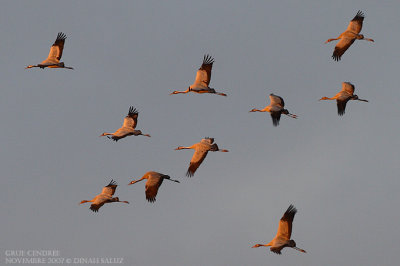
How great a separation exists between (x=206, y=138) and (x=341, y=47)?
6714mm

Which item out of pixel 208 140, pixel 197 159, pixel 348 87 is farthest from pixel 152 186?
pixel 348 87

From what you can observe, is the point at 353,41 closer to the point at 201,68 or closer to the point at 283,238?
the point at 201,68

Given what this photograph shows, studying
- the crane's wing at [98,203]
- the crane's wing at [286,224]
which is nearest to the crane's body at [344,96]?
the crane's wing at [286,224]

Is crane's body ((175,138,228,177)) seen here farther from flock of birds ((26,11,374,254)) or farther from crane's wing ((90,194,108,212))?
crane's wing ((90,194,108,212))

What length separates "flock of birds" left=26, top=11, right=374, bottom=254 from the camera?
3866 cm

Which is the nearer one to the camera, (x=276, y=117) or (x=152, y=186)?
(x=152, y=186)

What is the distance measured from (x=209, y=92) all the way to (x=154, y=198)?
4.87 m

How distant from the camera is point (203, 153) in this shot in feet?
137

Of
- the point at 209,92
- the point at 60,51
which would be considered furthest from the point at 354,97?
the point at 60,51

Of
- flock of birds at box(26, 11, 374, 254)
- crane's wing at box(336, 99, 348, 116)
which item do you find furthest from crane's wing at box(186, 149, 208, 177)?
crane's wing at box(336, 99, 348, 116)

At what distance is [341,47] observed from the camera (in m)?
44.2

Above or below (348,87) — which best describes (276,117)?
below

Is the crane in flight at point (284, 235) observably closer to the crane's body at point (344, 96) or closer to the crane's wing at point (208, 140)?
the crane's wing at point (208, 140)

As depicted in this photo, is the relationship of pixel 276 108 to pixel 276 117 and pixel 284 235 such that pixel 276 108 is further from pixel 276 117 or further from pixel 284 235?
pixel 284 235
